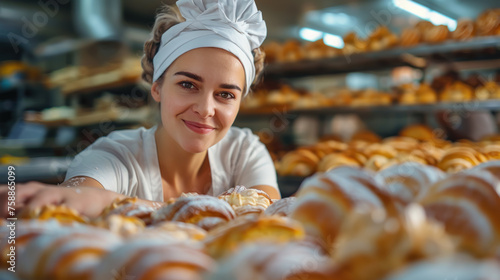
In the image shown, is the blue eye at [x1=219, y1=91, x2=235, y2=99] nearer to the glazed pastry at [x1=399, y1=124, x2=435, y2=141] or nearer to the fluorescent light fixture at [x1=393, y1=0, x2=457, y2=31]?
the glazed pastry at [x1=399, y1=124, x2=435, y2=141]

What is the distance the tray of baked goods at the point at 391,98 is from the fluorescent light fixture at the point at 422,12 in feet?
4.35

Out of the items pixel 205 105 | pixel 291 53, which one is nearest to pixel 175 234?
pixel 205 105

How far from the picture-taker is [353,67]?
401cm

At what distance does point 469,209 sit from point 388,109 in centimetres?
313

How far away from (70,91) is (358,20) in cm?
343

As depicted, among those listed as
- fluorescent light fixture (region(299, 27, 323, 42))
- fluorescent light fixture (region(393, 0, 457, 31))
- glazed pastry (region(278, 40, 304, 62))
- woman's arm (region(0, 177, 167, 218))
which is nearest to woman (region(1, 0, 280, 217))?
woman's arm (region(0, 177, 167, 218))

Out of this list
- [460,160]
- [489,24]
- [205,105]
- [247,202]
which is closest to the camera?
[247,202]

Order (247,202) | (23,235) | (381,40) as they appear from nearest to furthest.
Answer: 1. (23,235)
2. (247,202)
3. (381,40)

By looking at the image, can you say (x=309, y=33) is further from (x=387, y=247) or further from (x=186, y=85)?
(x=387, y=247)

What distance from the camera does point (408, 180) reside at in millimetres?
538

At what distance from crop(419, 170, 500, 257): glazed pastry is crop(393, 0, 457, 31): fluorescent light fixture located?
4.49 m

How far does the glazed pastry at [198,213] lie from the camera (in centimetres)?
56

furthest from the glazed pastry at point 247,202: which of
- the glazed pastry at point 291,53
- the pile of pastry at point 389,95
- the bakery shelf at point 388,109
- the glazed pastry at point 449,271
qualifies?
the glazed pastry at point 291,53

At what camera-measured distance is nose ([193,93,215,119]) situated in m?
1.23
